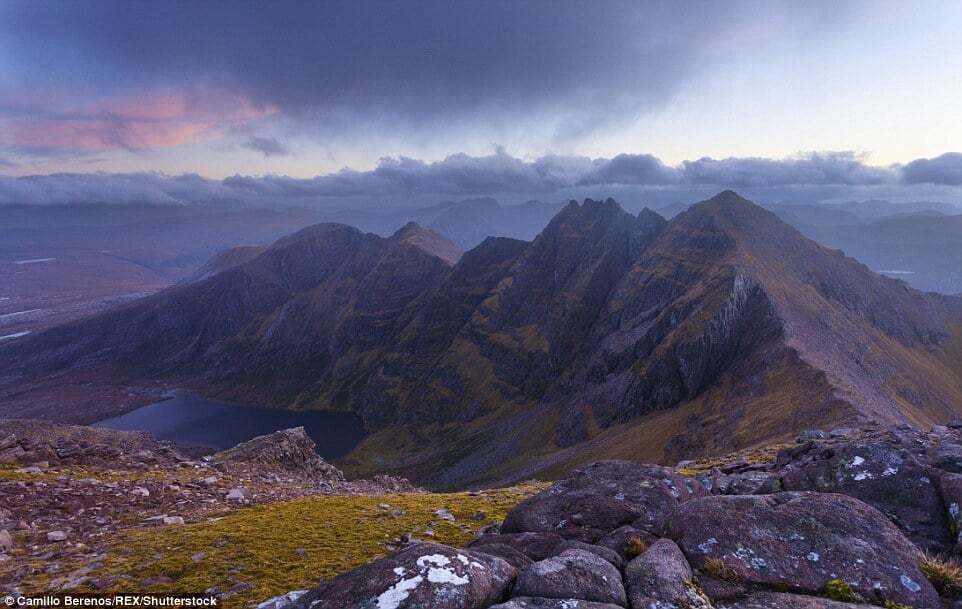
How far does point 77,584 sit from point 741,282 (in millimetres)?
197272

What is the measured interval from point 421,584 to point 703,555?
27.1 feet

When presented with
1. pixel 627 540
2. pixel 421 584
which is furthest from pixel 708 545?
pixel 421 584

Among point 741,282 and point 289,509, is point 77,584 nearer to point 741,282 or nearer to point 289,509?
point 289,509

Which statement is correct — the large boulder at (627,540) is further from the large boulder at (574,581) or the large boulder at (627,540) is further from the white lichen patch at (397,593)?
the white lichen patch at (397,593)

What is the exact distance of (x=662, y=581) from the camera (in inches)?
472

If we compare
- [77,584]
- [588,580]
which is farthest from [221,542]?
[588,580]

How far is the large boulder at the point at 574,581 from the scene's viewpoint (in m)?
11.7

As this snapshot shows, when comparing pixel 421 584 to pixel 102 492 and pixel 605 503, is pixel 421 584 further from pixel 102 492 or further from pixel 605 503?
pixel 102 492

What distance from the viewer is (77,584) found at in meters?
16.7

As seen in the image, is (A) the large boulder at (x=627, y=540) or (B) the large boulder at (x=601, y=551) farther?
(A) the large boulder at (x=627, y=540)

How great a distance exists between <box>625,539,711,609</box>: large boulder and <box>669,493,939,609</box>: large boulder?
3.28 feet

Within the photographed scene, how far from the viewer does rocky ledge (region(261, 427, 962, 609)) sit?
37.7 feet

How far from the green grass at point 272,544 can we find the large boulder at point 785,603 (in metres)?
14.2

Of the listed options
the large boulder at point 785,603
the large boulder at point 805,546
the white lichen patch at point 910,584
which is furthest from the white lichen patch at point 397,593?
the white lichen patch at point 910,584
